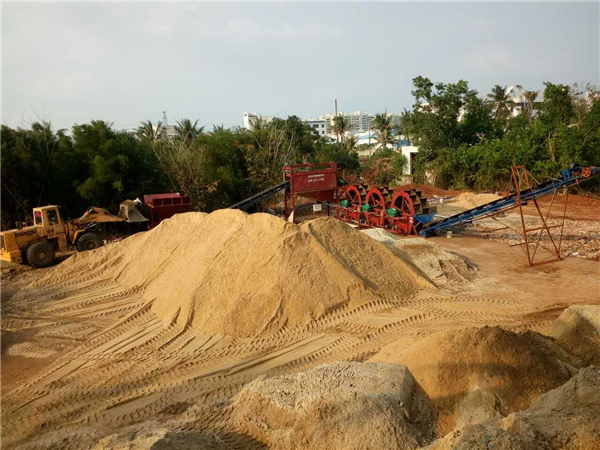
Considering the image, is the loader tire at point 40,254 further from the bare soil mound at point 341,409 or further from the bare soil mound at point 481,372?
the bare soil mound at point 481,372

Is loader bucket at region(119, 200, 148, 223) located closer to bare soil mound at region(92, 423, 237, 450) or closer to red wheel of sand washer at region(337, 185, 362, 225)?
red wheel of sand washer at region(337, 185, 362, 225)

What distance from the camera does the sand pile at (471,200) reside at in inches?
857

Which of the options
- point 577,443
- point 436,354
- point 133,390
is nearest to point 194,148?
point 133,390

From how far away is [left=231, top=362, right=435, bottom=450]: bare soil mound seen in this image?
4.48m

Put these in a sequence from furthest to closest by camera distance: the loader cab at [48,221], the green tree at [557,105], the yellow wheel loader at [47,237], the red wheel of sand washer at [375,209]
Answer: the green tree at [557,105] < the red wheel of sand washer at [375,209] < the loader cab at [48,221] < the yellow wheel loader at [47,237]

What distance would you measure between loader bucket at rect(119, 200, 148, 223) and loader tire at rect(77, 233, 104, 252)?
1.35 meters

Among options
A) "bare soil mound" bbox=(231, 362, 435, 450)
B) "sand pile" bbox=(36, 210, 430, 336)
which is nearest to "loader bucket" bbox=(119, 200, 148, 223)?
"sand pile" bbox=(36, 210, 430, 336)

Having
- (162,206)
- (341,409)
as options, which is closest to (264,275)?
(341,409)

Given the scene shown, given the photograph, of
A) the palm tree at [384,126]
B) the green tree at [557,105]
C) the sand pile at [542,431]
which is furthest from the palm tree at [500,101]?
the sand pile at [542,431]

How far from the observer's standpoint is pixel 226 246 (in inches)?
391

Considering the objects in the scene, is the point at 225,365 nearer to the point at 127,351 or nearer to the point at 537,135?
the point at 127,351

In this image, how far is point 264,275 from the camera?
9039 mm

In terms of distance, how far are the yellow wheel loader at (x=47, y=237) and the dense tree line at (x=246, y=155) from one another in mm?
3212

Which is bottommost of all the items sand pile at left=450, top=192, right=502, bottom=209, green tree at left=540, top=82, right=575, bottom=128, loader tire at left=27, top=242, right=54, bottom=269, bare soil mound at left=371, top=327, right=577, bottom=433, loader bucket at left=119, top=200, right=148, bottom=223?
bare soil mound at left=371, top=327, right=577, bottom=433
